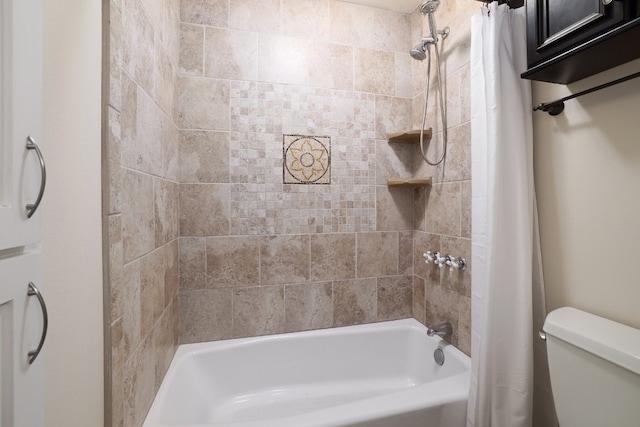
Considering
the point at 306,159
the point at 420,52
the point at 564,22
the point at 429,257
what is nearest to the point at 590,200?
the point at 564,22

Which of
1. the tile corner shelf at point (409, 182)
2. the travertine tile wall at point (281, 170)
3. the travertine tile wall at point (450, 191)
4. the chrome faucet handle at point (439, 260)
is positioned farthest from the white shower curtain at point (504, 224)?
the travertine tile wall at point (281, 170)

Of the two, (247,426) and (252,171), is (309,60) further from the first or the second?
(247,426)

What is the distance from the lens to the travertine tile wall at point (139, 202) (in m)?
0.81

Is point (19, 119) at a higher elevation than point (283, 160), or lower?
lower

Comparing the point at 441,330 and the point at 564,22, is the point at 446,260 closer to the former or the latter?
the point at 441,330

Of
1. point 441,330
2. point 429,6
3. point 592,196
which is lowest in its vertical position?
point 441,330

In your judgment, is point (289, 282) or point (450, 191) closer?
point (450, 191)

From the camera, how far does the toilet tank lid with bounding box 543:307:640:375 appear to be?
735mm

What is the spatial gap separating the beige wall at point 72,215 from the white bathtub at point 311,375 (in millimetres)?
607

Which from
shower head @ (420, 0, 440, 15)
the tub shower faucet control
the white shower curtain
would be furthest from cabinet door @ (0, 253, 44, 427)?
shower head @ (420, 0, 440, 15)

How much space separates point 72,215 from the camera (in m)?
0.66

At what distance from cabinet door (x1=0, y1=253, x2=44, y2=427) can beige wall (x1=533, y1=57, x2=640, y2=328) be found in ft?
4.95

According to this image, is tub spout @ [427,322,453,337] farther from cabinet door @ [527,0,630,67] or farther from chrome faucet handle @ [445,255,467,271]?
cabinet door @ [527,0,630,67]

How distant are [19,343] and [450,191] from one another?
67.4 inches
